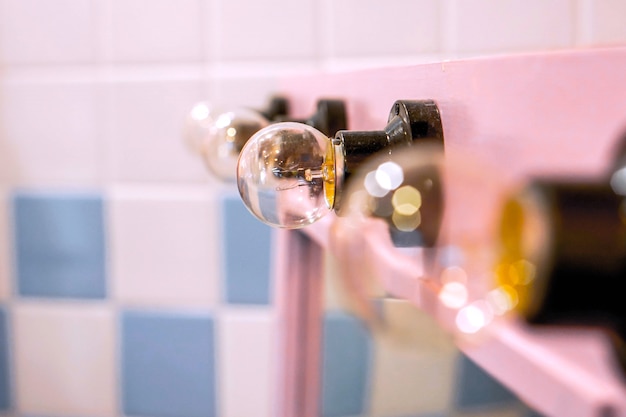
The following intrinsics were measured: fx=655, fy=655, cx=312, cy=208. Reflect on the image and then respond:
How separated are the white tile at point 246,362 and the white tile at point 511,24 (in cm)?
36

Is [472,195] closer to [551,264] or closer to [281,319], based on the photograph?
[551,264]

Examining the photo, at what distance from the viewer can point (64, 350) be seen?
734 mm

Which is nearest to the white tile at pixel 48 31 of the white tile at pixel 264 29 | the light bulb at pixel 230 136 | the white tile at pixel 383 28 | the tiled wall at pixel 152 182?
the tiled wall at pixel 152 182

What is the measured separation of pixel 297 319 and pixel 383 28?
0.31 meters

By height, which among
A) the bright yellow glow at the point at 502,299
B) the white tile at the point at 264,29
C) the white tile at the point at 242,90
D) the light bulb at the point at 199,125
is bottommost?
the bright yellow glow at the point at 502,299

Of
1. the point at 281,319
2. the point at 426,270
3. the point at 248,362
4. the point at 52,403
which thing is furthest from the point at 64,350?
the point at 426,270

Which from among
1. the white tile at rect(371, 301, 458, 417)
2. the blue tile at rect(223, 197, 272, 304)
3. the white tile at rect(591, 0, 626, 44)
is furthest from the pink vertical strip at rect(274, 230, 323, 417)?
the white tile at rect(591, 0, 626, 44)

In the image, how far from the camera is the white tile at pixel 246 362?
71 centimetres

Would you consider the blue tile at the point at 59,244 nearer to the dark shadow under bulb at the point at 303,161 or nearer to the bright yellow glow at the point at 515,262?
the dark shadow under bulb at the point at 303,161

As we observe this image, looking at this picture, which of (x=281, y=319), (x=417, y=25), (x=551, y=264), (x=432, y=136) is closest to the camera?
(x=551, y=264)

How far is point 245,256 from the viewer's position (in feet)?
2.28

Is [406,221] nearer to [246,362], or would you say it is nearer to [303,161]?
[303,161]

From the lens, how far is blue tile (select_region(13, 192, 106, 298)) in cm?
70

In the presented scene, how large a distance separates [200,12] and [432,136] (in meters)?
0.51
